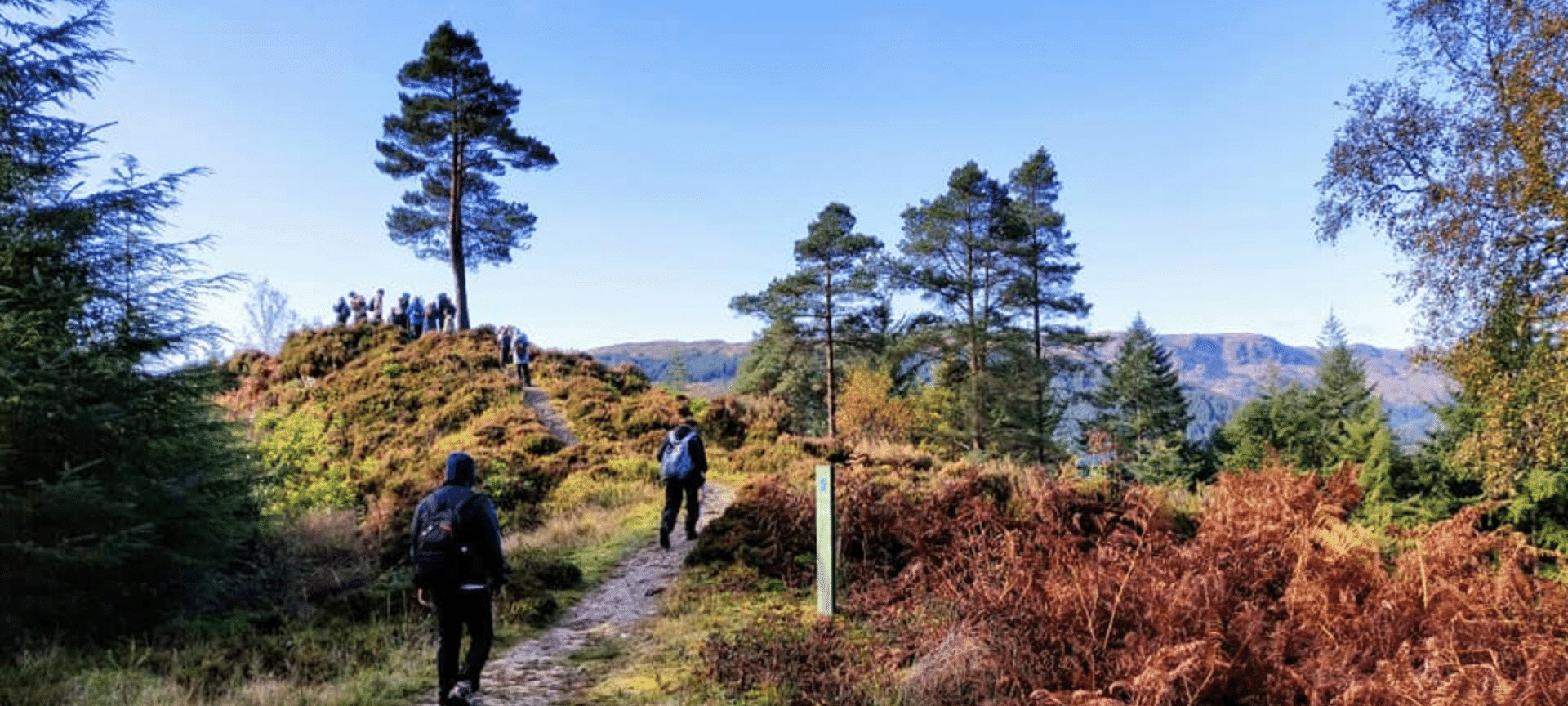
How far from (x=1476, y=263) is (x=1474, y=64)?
10.00 feet

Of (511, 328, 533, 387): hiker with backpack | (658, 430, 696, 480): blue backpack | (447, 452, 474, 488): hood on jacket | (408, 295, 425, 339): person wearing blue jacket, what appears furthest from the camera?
(408, 295, 425, 339): person wearing blue jacket

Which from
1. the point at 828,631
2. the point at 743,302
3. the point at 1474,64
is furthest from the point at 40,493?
the point at 743,302

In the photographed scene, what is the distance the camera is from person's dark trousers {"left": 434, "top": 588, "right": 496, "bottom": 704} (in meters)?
5.49

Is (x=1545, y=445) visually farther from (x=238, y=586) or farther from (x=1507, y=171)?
(x=238, y=586)

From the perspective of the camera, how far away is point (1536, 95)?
34.3 feet

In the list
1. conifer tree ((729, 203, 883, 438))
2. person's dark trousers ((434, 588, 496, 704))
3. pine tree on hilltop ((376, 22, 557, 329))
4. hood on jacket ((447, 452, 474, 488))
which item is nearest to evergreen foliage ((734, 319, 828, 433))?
conifer tree ((729, 203, 883, 438))

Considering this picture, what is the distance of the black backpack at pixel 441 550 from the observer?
213 inches

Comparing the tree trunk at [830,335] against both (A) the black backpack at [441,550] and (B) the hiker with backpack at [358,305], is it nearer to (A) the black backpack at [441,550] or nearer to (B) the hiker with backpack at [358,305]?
(B) the hiker with backpack at [358,305]

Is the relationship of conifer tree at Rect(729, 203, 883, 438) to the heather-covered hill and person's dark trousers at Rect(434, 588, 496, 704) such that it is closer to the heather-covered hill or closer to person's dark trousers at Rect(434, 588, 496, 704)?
the heather-covered hill

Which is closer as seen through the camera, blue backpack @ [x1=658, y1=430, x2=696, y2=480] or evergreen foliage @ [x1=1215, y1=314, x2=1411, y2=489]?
blue backpack @ [x1=658, y1=430, x2=696, y2=480]

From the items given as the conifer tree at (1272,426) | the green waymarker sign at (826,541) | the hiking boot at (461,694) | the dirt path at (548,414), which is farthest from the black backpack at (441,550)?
the conifer tree at (1272,426)

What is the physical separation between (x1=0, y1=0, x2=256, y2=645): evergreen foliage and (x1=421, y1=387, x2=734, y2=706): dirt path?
350 centimetres

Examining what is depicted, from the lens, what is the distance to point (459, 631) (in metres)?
5.54

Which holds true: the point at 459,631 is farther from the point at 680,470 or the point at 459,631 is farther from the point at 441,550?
the point at 680,470
